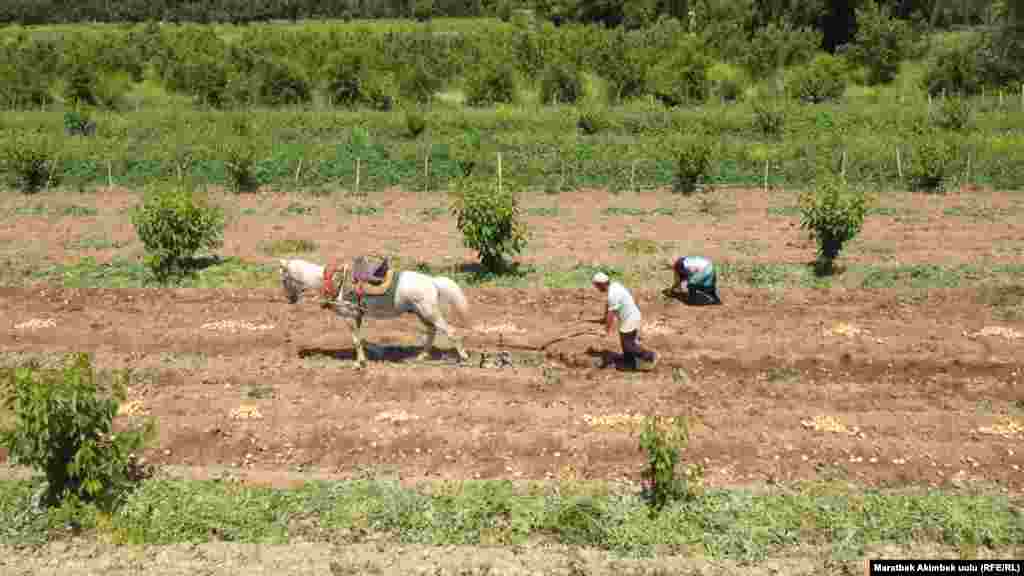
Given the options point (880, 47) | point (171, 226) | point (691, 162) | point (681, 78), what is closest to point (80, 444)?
point (171, 226)

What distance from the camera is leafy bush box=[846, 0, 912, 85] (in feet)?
156

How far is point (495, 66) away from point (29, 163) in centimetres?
2294

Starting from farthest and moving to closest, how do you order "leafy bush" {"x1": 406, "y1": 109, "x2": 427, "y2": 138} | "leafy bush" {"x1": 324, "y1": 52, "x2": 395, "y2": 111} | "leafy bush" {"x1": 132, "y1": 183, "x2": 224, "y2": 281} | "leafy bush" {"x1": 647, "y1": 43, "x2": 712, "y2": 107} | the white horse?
"leafy bush" {"x1": 647, "y1": 43, "x2": 712, "y2": 107} → "leafy bush" {"x1": 324, "y1": 52, "x2": 395, "y2": 111} → "leafy bush" {"x1": 406, "y1": 109, "x2": 427, "y2": 138} → "leafy bush" {"x1": 132, "y1": 183, "x2": 224, "y2": 281} → the white horse

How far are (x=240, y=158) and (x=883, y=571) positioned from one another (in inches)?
885

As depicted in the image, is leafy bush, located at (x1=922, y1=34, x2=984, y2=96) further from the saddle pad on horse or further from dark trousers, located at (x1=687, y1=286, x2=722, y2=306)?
the saddle pad on horse

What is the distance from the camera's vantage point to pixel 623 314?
1345 centimetres

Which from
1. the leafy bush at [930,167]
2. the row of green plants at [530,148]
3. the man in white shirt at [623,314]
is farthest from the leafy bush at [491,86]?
the man in white shirt at [623,314]

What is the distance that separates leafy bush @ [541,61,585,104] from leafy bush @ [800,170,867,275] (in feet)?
86.7

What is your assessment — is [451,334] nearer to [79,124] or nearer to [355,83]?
[79,124]

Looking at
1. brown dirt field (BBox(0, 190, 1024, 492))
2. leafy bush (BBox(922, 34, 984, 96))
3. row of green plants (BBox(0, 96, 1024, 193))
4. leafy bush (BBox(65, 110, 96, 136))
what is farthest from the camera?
leafy bush (BBox(922, 34, 984, 96))

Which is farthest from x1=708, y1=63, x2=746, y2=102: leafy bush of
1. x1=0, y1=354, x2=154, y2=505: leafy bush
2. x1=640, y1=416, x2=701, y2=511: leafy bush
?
x1=0, y1=354, x2=154, y2=505: leafy bush

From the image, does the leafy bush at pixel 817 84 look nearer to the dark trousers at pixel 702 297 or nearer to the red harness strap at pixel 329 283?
the dark trousers at pixel 702 297

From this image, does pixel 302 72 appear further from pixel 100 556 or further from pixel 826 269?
pixel 100 556

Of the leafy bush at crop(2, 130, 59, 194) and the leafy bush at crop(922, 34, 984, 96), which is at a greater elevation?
the leafy bush at crop(922, 34, 984, 96)
